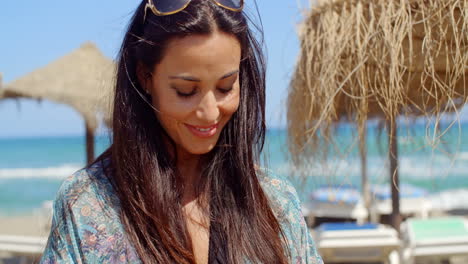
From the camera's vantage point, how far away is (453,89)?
166cm

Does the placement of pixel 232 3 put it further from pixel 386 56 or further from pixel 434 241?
pixel 434 241

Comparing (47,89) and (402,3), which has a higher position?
(402,3)

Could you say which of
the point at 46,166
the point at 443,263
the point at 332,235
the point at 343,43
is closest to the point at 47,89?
the point at 332,235

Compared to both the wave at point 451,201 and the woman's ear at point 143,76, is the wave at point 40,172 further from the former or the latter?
the woman's ear at point 143,76

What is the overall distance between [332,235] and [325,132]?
7.71ft

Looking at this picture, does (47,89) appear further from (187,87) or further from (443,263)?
(187,87)

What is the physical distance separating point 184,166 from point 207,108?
0.23 m

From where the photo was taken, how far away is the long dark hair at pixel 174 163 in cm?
117

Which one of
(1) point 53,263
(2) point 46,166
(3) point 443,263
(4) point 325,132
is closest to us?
(1) point 53,263

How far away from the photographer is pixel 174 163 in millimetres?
1304

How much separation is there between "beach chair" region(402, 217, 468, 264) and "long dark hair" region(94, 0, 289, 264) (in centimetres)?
307

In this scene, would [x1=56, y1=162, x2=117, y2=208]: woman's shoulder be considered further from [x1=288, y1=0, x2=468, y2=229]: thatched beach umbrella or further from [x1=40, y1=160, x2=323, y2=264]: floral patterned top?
[x1=288, y1=0, x2=468, y2=229]: thatched beach umbrella

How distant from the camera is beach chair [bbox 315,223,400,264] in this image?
4.07m

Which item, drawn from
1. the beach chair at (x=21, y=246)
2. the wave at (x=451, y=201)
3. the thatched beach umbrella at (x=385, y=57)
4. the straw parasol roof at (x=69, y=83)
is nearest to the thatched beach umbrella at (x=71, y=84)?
the straw parasol roof at (x=69, y=83)
